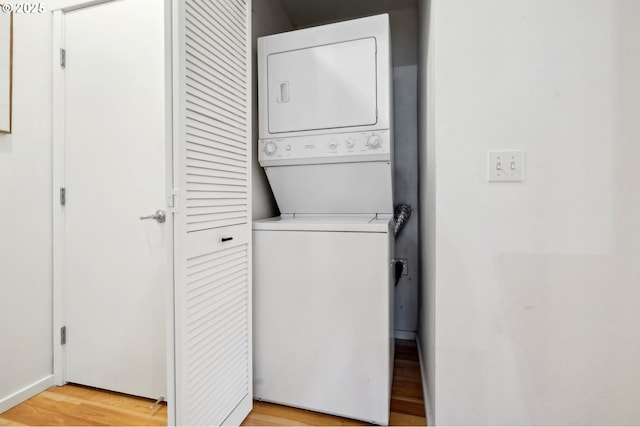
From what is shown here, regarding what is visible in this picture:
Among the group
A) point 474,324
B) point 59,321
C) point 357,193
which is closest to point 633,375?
point 474,324

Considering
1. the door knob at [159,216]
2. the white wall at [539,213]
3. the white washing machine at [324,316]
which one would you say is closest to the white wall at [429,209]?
the white wall at [539,213]

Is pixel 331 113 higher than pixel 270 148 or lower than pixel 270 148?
higher

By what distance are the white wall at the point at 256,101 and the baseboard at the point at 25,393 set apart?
1.52m

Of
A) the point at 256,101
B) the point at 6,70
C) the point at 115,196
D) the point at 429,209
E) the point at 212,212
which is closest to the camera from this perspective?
the point at 212,212

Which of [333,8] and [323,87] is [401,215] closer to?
[323,87]

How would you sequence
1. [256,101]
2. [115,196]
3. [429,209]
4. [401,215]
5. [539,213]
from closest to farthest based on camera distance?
[539,213], [429,209], [115,196], [256,101], [401,215]

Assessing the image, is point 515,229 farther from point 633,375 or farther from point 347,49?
point 347,49

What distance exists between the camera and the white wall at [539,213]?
1070mm

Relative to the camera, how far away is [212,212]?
1284 mm

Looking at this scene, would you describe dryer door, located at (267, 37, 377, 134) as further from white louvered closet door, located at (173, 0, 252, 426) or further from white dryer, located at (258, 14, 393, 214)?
white louvered closet door, located at (173, 0, 252, 426)

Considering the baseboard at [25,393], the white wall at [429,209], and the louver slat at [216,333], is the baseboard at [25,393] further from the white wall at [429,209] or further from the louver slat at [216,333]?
the white wall at [429,209]

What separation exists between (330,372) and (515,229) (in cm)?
107

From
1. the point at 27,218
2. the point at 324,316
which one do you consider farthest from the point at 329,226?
the point at 27,218

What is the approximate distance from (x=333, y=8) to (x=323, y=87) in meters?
1.07
